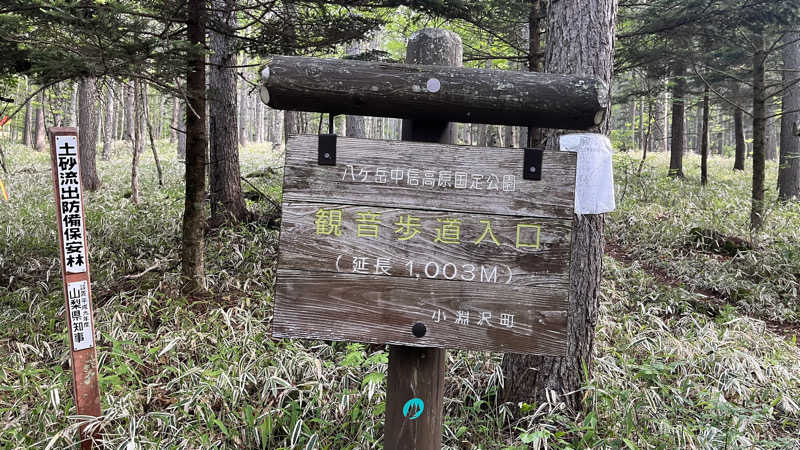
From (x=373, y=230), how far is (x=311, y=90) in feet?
1.95

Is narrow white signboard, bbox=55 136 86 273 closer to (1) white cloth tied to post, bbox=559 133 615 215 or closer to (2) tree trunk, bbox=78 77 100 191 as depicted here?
(1) white cloth tied to post, bbox=559 133 615 215

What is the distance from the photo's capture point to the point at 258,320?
458cm

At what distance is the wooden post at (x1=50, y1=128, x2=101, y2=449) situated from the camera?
3072 millimetres

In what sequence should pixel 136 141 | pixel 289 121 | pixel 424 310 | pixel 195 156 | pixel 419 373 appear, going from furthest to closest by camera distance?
1. pixel 289 121
2. pixel 136 141
3. pixel 195 156
4. pixel 419 373
5. pixel 424 310

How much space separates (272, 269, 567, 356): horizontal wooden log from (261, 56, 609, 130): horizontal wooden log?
0.69m

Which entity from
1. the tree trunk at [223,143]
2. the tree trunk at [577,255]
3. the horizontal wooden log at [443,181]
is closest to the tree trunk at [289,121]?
the tree trunk at [223,143]

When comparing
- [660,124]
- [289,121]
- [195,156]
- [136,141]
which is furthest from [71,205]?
[660,124]

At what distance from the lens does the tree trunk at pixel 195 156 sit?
4.60 metres

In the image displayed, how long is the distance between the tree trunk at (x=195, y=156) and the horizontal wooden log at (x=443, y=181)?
10.6 ft

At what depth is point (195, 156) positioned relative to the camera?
4789 mm

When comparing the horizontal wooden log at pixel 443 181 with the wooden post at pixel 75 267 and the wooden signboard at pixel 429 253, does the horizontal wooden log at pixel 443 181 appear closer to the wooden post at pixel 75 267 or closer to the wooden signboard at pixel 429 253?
the wooden signboard at pixel 429 253

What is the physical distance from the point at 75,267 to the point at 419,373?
238 cm

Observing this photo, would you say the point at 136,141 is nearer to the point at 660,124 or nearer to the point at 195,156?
the point at 195,156

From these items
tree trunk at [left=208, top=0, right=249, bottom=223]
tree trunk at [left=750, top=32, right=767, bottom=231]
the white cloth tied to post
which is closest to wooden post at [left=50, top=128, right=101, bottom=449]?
the white cloth tied to post
